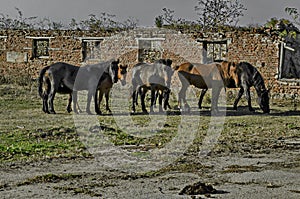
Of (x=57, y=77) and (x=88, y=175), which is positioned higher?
(x=57, y=77)

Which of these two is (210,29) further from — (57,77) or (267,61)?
(57,77)

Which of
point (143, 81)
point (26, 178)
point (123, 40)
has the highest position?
point (123, 40)

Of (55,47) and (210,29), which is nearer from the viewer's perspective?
(210,29)

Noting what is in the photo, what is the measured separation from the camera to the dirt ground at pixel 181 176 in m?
6.75

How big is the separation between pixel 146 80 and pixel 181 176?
8444mm

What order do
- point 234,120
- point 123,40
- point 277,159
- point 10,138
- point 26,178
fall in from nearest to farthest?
1. point 26,178
2. point 277,159
3. point 10,138
4. point 234,120
5. point 123,40

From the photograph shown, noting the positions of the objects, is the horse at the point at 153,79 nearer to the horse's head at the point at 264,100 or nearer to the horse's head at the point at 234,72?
the horse's head at the point at 234,72

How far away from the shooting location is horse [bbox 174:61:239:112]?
52.5 feet

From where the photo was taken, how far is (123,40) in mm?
23406

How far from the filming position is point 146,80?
15977 mm

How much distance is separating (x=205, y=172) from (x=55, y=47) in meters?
17.6

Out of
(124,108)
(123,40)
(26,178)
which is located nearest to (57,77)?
(124,108)

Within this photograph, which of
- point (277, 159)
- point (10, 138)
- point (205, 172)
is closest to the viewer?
→ point (205, 172)

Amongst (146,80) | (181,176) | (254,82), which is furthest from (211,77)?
(181,176)
